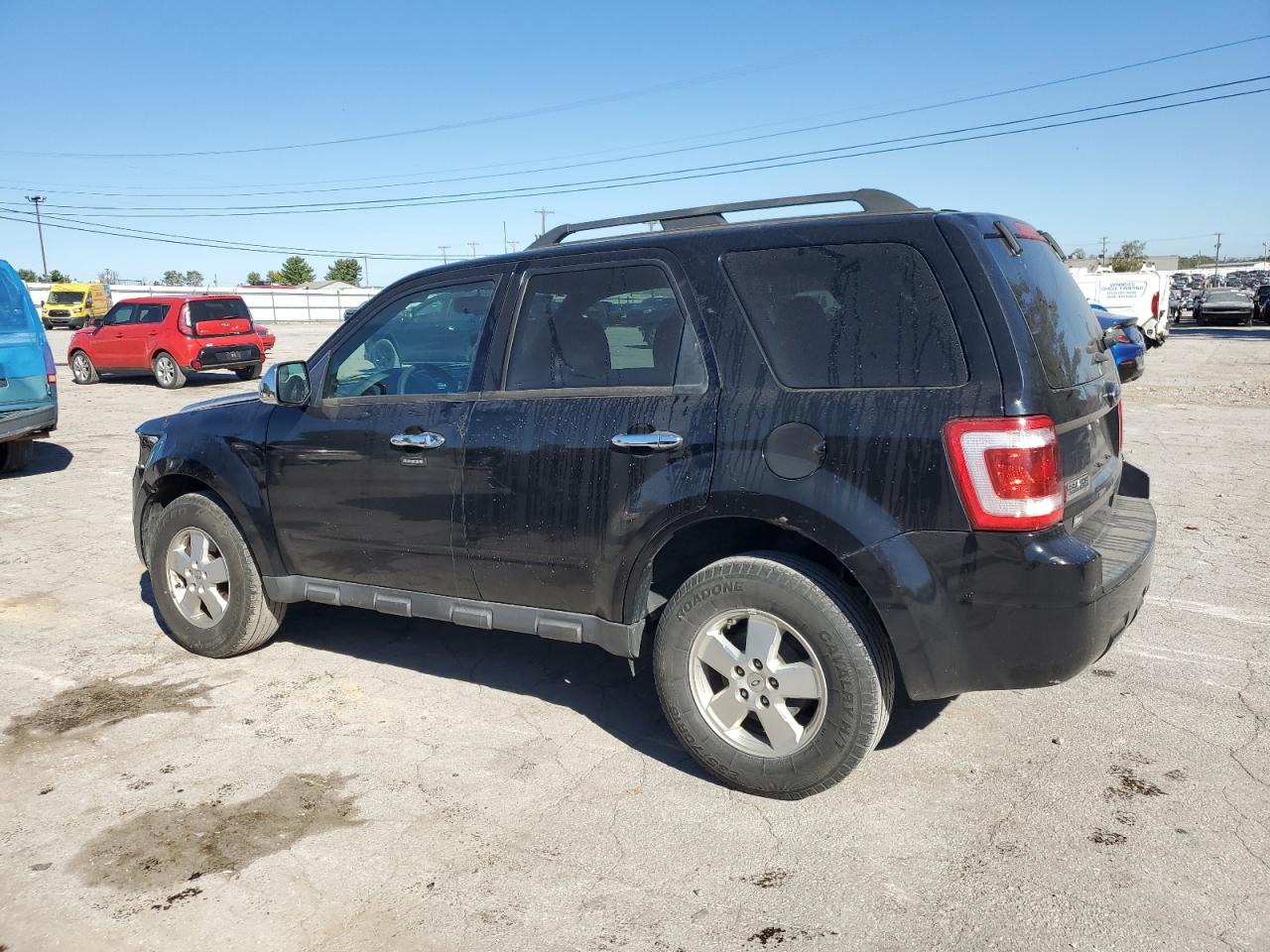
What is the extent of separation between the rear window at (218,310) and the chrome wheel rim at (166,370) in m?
0.97

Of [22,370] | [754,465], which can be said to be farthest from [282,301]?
[754,465]

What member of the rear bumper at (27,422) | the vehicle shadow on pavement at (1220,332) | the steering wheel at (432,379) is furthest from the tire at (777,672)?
the vehicle shadow on pavement at (1220,332)

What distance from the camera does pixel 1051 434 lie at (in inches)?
121

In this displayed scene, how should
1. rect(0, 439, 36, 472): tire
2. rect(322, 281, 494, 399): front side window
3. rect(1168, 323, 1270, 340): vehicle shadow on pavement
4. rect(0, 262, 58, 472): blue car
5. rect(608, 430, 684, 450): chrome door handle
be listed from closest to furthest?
rect(608, 430, 684, 450): chrome door handle, rect(322, 281, 494, 399): front side window, rect(0, 262, 58, 472): blue car, rect(0, 439, 36, 472): tire, rect(1168, 323, 1270, 340): vehicle shadow on pavement

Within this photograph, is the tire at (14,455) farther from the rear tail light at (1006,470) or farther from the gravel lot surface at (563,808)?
the rear tail light at (1006,470)

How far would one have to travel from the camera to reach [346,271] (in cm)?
13288

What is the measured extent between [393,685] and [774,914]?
7.75ft

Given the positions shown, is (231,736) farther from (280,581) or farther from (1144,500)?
(1144,500)

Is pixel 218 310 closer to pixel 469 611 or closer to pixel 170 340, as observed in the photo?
pixel 170 340

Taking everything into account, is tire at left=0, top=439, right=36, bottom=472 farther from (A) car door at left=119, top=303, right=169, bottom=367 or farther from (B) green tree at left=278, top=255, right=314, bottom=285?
(B) green tree at left=278, top=255, right=314, bottom=285

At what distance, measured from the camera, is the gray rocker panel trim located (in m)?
3.81

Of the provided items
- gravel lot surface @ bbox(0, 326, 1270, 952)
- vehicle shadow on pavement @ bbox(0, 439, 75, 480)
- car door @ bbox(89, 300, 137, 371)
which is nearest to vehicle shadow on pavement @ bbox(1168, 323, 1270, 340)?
car door @ bbox(89, 300, 137, 371)

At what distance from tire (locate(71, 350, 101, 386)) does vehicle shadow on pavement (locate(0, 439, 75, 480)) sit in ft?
30.9

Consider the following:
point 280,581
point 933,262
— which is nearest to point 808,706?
point 933,262
